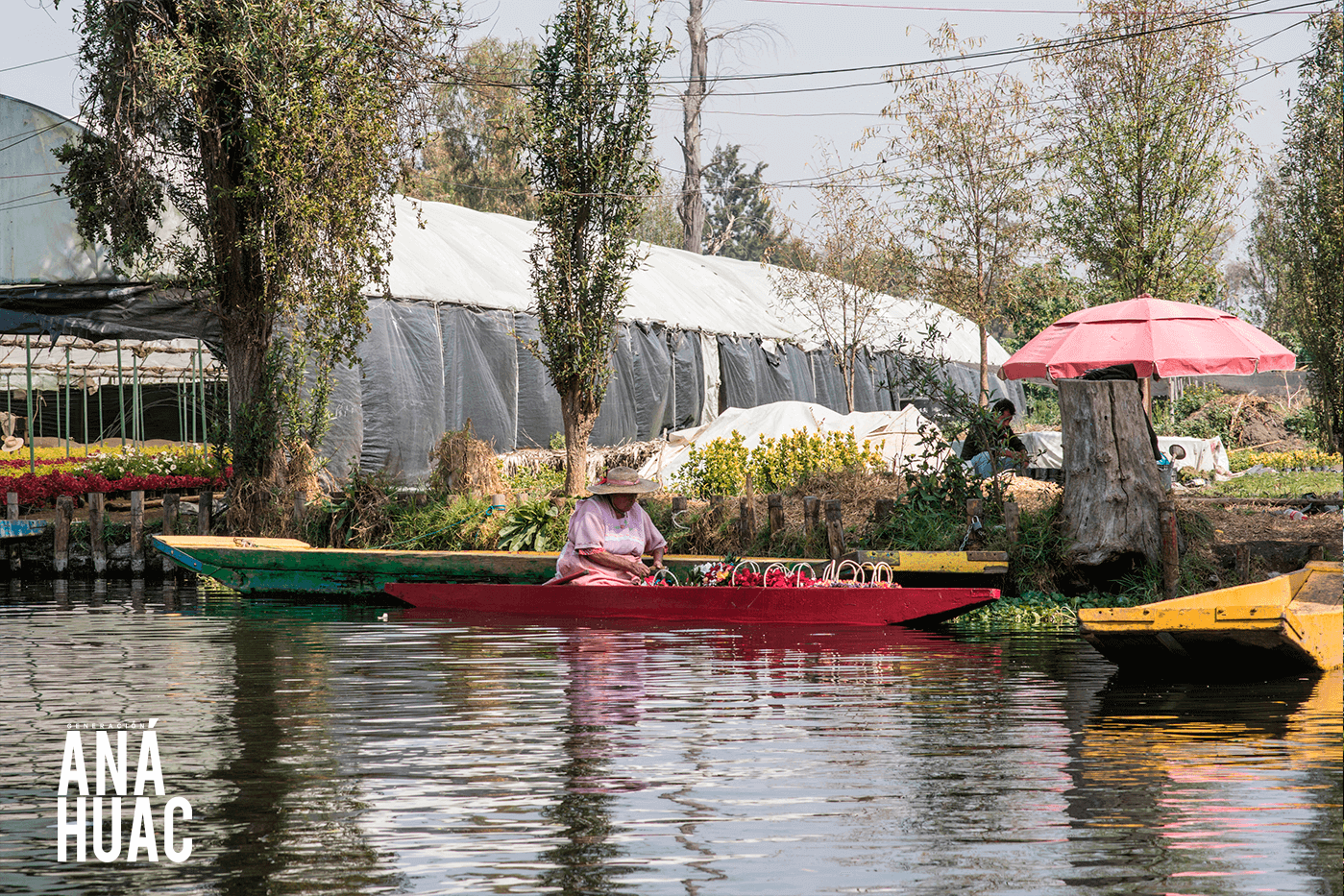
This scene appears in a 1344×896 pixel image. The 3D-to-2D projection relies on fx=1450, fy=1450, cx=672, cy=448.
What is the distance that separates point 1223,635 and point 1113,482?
13.6ft

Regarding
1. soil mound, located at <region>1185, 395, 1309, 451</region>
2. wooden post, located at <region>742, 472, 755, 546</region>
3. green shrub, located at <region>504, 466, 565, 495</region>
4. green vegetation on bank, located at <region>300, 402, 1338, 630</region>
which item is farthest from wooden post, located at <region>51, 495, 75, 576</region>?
soil mound, located at <region>1185, 395, 1309, 451</region>

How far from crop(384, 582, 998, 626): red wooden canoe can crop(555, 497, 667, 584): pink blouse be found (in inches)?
8.2

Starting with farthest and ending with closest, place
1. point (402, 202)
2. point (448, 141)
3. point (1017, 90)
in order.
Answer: point (448, 141)
point (402, 202)
point (1017, 90)

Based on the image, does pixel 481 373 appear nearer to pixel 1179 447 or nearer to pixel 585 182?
pixel 585 182

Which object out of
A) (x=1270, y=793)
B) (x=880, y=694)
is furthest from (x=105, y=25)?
(x=1270, y=793)

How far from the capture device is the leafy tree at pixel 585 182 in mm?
19938

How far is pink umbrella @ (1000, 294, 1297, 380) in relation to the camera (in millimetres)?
15297

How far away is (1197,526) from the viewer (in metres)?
15.1

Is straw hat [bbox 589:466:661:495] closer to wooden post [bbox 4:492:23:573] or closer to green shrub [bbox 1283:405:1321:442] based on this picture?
wooden post [bbox 4:492:23:573]

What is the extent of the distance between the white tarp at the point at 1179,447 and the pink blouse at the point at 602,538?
45.2 feet

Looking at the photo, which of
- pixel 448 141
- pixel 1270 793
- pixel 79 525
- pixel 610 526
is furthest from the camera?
pixel 448 141

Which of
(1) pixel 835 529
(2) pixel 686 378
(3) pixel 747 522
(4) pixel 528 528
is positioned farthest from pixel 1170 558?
(2) pixel 686 378

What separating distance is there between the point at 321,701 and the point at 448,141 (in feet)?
166

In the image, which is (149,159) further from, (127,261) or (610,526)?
(610,526)
